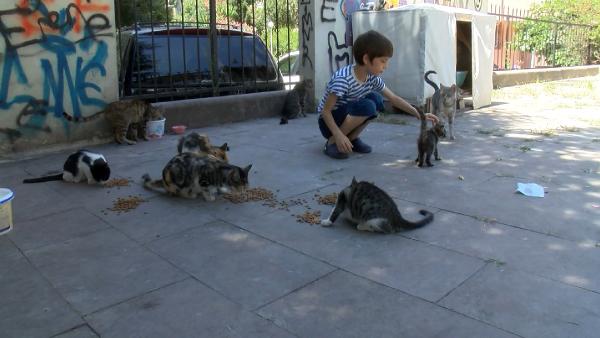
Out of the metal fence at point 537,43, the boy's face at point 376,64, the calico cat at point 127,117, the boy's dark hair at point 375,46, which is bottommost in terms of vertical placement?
the calico cat at point 127,117

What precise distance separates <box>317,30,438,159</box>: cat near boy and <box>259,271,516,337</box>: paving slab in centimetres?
272

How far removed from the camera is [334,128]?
5691 mm

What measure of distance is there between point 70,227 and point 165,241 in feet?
2.98

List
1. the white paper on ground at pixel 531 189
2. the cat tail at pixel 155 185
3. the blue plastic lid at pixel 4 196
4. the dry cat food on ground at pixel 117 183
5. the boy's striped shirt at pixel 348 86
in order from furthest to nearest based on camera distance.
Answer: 1. the boy's striped shirt at pixel 348 86
2. the dry cat food on ground at pixel 117 183
3. the cat tail at pixel 155 185
4. the white paper on ground at pixel 531 189
5. the blue plastic lid at pixel 4 196

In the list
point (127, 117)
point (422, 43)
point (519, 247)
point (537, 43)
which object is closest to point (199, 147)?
point (127, 117)

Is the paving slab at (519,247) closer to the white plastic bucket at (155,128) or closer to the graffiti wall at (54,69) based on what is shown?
the white plastic bucket at (155,128)

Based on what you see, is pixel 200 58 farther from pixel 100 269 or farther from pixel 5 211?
pixel 100 269

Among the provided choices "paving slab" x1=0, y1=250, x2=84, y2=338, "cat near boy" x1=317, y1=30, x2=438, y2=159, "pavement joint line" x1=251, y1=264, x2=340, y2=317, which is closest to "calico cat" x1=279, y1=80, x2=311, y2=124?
"cat near boy" x1=317, y1=30, x2=438, y2=159

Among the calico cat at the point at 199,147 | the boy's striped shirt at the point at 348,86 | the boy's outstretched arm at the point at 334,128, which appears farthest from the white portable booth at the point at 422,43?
the calico cat at the point at 199,147

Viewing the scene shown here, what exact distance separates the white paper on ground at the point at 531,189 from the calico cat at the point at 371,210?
1348 millimetres

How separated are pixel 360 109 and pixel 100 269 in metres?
3.96

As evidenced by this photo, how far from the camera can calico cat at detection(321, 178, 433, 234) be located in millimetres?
3926

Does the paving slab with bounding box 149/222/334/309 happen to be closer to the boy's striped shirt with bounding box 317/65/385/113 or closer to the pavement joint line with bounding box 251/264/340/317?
the pavement joint line with bounding box 251/264/340/317

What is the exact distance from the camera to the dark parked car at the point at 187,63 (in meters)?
7.76
